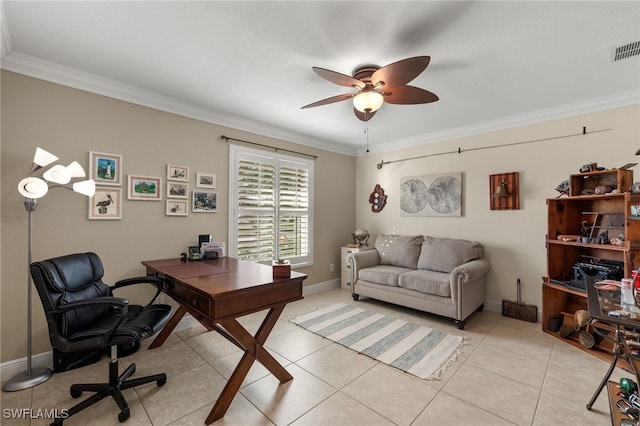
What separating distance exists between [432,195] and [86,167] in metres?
4.29

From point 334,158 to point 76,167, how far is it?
3550 mm

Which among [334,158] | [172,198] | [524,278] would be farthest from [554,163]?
[172,198]

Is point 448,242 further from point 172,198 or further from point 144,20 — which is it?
point 144,20

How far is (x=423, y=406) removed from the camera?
5.98 feet

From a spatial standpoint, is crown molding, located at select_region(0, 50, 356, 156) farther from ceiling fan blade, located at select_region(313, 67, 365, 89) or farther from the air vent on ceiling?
the air vent on ceiling

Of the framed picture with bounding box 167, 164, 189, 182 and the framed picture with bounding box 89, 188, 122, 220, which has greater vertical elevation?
the framed picture with bounding box 167, 164, 189, 182

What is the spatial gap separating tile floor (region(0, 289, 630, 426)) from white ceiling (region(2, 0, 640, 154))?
8.40ft

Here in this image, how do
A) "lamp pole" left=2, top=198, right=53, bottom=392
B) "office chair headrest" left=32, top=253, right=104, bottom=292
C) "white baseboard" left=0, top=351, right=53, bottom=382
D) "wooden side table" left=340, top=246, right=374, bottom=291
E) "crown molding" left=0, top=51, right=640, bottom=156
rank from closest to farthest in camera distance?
"office chair headrest" left=32, top=253, right=104, bottom=292 < "lamp pole" left=2, top=198, right=53, bottom=392 < "white baseboard" left=0, top=351, right=53, bottom=382 < "crown molding" left=0, top=51, right=640, bottom=156 < "wooden side table" left=340, top=246, right=374, bottom=291

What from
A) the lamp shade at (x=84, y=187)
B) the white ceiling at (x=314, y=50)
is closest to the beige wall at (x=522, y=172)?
the white ceiling at (x=314, y=50)

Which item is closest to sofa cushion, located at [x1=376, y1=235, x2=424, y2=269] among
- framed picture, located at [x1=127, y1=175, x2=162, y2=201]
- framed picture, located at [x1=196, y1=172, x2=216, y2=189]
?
framed picture, located at [x1=196, y1=172, x2=216, y2=189]

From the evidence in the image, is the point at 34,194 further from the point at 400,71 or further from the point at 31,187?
the point at 400,71

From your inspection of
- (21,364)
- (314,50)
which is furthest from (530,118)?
(21,364)

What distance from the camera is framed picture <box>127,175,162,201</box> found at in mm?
2748

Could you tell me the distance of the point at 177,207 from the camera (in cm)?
305
